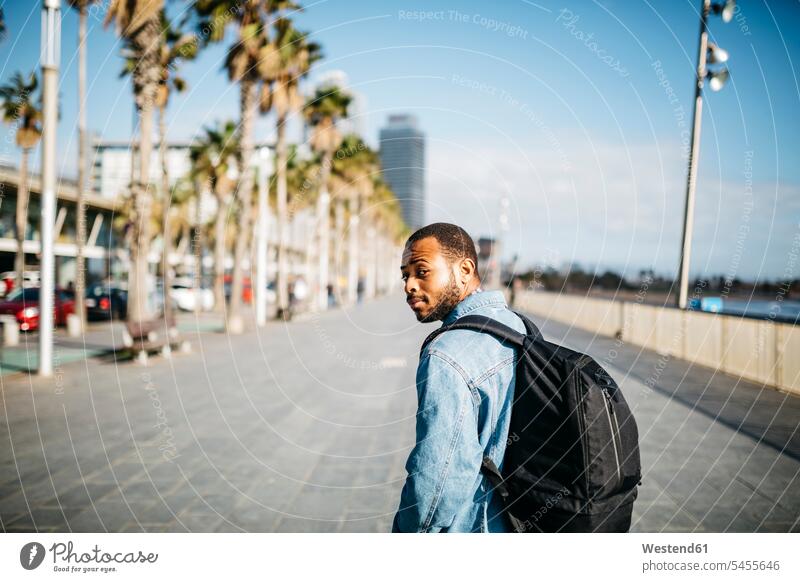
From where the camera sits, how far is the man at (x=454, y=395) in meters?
1.74

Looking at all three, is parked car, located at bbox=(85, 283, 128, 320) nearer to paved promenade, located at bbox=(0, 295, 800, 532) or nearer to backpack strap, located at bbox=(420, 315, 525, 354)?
paved promenade, located at bbox=(0, 295, 800, 532)

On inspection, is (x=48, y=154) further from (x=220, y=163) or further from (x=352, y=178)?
(x=352, y=178)

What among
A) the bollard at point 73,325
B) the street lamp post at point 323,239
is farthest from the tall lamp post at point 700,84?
the street lamp post at point 323,239

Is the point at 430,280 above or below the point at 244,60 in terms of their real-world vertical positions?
below

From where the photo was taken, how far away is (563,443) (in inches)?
69.4

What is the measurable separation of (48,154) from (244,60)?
39.6 ft

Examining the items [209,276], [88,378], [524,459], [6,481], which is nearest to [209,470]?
[6,481]

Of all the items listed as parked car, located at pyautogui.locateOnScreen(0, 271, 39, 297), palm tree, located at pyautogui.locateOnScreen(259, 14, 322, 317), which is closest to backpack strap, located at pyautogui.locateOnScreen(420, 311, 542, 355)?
palm tree, located at pyautogui.locateOnScreen(259, 14, 322, 317)

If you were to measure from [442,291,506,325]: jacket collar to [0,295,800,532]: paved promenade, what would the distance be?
9.36 ft

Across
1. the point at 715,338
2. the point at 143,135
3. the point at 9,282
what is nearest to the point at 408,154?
the point at 715,338
